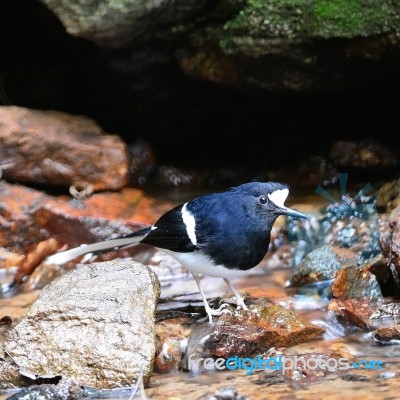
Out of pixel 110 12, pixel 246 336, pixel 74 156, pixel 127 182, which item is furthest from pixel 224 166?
pixel 246 336

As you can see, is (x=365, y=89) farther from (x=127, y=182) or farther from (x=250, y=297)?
(x=250, y=297)

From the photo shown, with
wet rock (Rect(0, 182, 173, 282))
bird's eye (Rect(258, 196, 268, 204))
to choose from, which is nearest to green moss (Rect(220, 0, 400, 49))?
wet rock (Rect(0, 182, 173, 282))

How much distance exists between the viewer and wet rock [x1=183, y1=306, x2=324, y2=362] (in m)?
3.97

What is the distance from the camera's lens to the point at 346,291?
4758 mm

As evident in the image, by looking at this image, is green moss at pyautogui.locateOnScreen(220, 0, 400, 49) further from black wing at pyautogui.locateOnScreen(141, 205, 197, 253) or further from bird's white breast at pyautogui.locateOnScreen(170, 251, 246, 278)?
bird's white breast at pyautogui.locateOnScreen(170, 251, 246, 278)

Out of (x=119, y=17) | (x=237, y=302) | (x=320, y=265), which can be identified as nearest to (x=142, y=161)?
(x=119, y=17)

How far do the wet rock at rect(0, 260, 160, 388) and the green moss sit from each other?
9.58 ft

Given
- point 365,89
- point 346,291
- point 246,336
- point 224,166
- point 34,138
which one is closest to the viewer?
point 246,336

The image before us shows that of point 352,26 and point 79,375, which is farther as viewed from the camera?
point 352,26

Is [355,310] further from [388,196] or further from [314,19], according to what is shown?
[314,19]

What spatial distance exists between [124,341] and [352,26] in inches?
139

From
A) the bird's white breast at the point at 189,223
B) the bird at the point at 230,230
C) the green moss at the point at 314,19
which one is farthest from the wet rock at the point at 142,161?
the bird at the point at 230,230

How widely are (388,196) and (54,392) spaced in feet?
13.3

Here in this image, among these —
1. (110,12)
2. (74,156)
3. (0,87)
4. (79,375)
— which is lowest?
(79,375)
